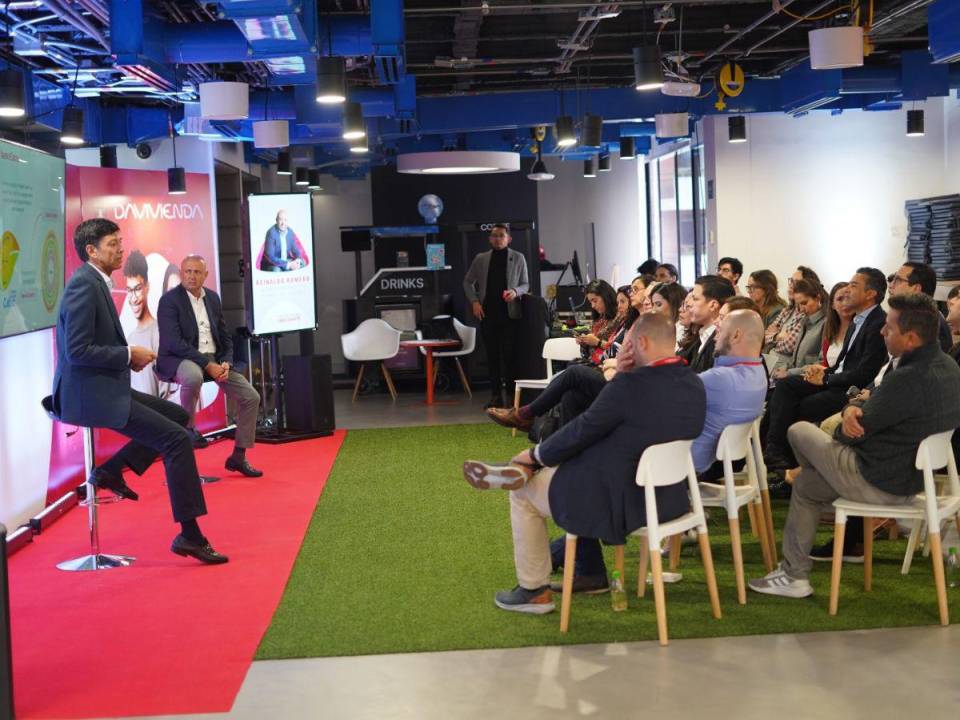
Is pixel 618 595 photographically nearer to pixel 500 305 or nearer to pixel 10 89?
pixel 10 89

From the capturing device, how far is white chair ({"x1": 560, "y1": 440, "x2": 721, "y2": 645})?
426 centimetres

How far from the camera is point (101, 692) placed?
4.00 metres

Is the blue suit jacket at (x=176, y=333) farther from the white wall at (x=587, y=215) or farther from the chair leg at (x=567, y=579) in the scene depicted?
the white wall at (x=587, y=215)

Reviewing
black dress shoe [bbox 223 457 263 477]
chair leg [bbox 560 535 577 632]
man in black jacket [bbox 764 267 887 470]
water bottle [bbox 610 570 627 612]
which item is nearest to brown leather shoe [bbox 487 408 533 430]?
water bottle [bbox 610 570 627 612]

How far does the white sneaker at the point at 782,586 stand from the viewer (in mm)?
4758

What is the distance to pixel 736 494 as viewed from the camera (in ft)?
16.2

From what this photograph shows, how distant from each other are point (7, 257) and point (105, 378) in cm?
106

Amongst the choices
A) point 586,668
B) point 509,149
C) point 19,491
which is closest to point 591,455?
point 586,668

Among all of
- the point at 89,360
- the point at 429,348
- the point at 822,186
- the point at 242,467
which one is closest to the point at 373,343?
the point at 429,348

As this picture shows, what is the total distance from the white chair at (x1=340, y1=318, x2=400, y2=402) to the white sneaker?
821 cm

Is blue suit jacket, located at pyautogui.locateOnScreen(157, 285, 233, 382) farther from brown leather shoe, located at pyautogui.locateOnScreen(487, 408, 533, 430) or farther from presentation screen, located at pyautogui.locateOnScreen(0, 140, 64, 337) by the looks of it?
brown leather shoe, located at pyautogui.locateOnScreen(487, 408, 533, 430)

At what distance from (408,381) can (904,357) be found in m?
9.78

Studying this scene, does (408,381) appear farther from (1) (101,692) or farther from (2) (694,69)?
(1) (101,692)

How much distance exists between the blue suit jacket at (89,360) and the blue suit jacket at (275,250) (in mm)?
4216
